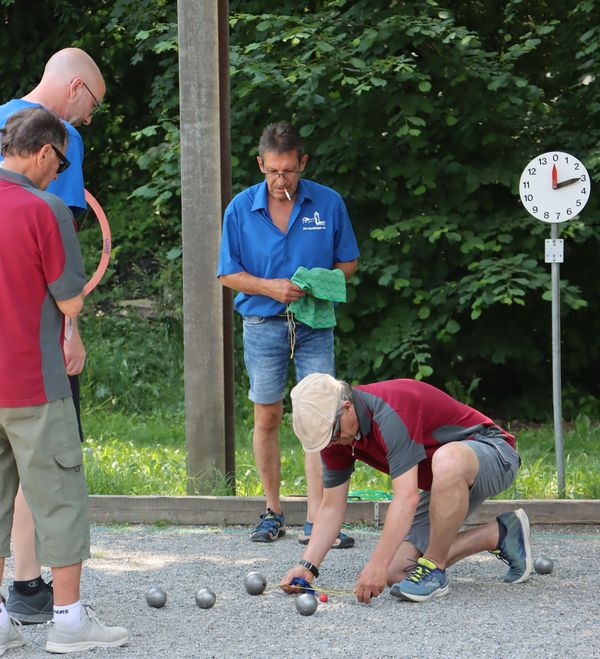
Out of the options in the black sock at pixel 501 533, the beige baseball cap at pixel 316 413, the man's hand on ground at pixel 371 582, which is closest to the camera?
the beige baseball cap at pixel 316 413

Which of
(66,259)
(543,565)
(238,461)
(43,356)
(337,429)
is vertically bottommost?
(238,461)

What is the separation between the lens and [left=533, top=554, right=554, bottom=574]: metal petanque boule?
4.95m

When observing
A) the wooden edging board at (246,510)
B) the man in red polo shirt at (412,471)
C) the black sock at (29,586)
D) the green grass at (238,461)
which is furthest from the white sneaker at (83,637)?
the green grass at (238,461)

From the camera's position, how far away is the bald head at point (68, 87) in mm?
4371

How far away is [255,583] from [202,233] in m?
2.42

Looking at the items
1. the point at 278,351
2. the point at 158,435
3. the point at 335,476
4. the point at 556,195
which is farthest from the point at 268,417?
the point at 158,435

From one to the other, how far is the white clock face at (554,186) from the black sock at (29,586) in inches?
138

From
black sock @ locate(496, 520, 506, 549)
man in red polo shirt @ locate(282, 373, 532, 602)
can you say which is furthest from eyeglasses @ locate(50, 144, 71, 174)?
black sock @ locate(496, 520, 506, 549)

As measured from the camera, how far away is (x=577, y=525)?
5.98m

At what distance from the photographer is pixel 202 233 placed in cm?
647

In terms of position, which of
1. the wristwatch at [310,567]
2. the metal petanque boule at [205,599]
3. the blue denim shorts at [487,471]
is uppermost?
the blue denim shorts at [487,471]

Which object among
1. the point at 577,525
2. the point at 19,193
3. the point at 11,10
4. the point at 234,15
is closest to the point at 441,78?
the point at 234,15

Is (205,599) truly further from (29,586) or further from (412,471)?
(412,471)

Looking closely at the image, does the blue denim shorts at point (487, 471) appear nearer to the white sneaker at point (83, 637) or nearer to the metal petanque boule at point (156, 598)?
the metal petanque boule at point (156, 598)
